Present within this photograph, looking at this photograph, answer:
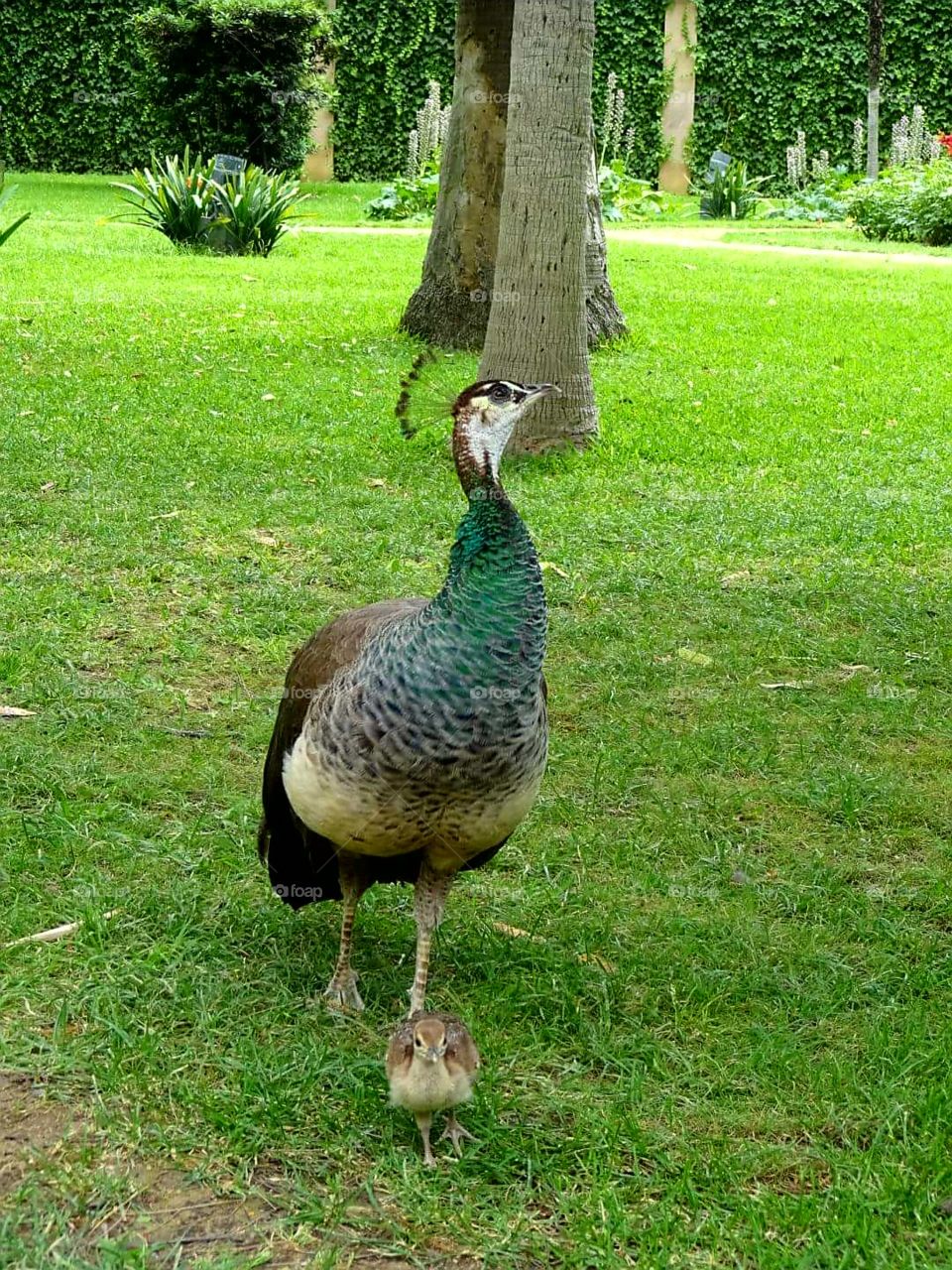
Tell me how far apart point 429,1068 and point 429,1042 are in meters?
0.06

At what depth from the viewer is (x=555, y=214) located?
867cm

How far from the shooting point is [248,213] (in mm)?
→ 16031

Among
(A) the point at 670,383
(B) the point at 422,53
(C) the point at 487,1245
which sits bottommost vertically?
(C) the point at 487,1245

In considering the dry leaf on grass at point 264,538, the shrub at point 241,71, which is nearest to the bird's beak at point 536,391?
the dry leaf on grass at point 264,538

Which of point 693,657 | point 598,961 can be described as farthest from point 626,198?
point 598,961

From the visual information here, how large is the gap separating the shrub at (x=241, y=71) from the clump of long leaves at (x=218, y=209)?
5.10 m

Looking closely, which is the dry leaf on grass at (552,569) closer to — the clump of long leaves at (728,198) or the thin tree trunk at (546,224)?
the thin tree trunk at (546,224)

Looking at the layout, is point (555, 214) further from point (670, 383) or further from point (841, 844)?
point (841, 844)

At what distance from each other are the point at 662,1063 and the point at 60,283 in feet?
38.9

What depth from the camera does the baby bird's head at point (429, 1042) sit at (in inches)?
127

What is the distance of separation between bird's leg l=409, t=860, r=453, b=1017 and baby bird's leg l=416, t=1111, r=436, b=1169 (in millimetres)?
411

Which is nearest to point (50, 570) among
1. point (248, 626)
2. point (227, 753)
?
point (248, 626)

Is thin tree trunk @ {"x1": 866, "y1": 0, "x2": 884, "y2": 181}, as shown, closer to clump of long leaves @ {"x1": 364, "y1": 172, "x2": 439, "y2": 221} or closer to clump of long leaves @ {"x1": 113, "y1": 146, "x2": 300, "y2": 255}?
clump of long leaves @ {"x1": 364, "y1": 172, "x2": 439, "y2": 221}

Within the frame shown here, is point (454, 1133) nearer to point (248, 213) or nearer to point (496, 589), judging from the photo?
point (496, 589)
